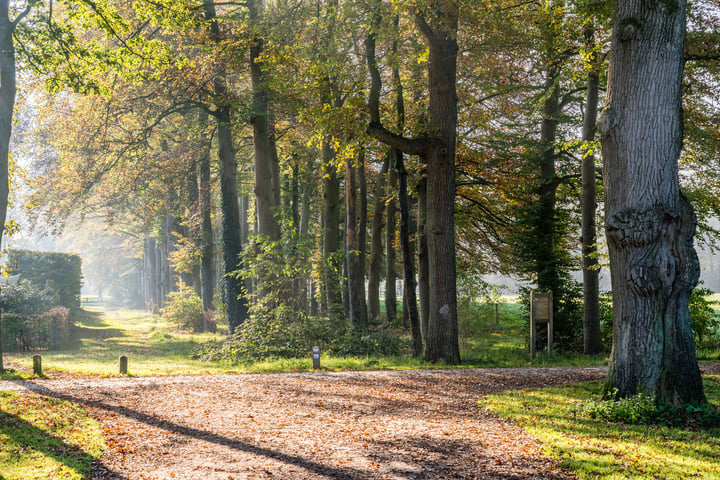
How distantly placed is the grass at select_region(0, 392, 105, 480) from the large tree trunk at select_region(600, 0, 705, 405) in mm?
6748

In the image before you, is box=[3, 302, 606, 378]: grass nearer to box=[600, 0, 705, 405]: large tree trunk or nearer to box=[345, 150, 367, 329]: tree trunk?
box=[345, 150, 367, 329]: tree trunk

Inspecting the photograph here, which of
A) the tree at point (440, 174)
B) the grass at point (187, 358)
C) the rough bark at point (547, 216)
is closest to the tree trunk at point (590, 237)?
the grass at point (187, 358)

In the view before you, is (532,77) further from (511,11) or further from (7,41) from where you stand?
(7,41)

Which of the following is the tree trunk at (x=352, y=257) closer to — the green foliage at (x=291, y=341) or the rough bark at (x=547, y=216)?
the green foliage at (x=291, y=341)

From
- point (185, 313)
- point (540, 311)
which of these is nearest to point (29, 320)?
point (185, 313)

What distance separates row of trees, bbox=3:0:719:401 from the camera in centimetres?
1044

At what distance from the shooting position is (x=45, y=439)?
19.8 ft

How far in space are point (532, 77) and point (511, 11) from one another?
4.93m

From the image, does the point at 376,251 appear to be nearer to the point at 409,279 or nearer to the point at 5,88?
the point at 409,279

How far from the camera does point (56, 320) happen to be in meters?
18.3

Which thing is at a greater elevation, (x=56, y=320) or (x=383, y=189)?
(x=383, y=189)

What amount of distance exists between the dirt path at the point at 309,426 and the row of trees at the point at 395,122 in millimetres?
2407

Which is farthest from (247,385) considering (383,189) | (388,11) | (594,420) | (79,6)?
(383,189)

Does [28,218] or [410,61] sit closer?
[410,61]
